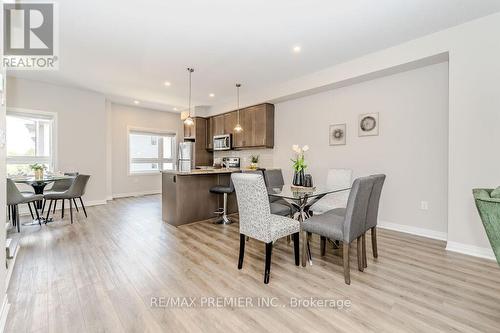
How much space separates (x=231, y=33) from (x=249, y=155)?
3.56 meters

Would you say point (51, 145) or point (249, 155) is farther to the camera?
point (249, 155)

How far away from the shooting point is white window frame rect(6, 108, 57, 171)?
487cm

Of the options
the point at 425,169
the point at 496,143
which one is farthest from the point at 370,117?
the point at 496,143

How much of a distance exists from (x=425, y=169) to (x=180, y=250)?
145 inches

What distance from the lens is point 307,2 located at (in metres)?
2.45

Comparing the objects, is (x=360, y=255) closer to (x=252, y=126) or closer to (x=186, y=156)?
(x=252, y=126)

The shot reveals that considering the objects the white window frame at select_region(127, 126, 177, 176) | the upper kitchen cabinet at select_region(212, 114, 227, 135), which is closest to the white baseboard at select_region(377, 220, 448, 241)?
the upper kitchen cabinet at select_region(212, 114, 227, 135)

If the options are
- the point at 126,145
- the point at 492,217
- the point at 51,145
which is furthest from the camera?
the point at 126,145

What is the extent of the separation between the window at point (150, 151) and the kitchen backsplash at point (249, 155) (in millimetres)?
1909

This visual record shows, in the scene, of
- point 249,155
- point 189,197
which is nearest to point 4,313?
point 189,197

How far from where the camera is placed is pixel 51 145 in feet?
17.3

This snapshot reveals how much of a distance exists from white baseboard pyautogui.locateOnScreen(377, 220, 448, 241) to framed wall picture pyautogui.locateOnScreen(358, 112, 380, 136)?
5.07 feet

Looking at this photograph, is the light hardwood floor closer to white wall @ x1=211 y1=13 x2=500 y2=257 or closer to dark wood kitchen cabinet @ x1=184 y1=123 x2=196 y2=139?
white wall @ x1=211 y1=13 x2=500 y2=257

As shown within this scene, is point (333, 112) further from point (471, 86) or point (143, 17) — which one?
point (143, 17)
